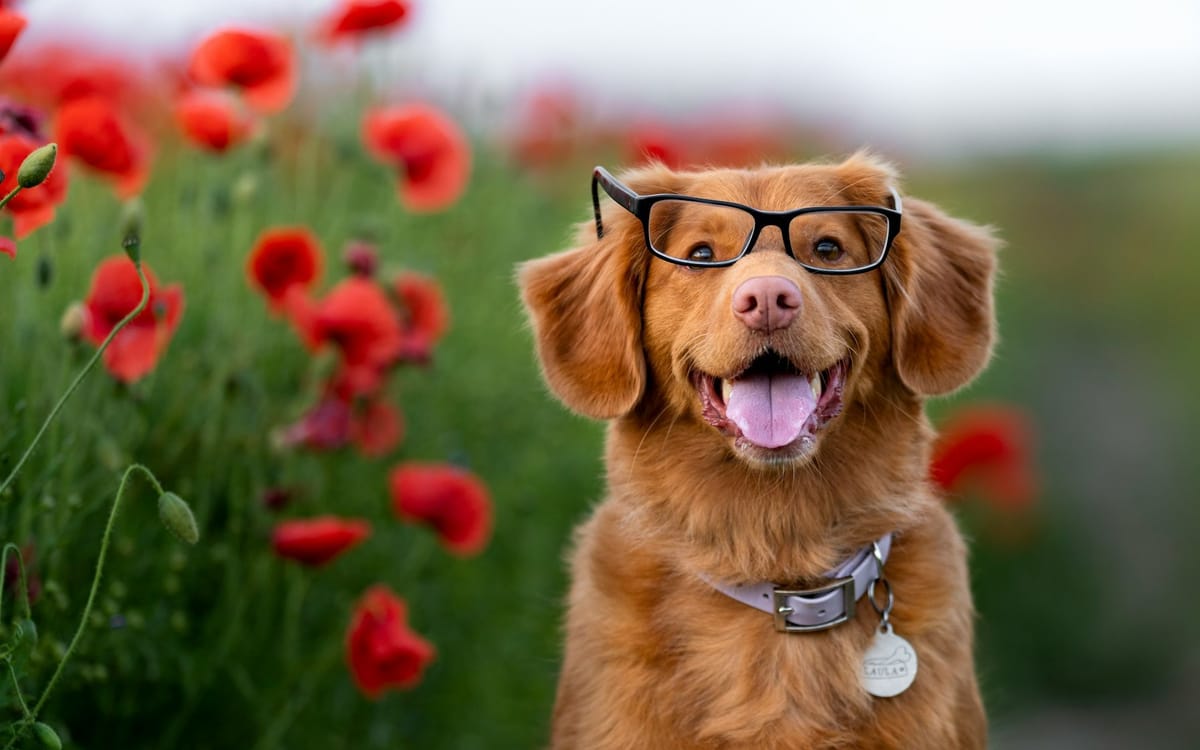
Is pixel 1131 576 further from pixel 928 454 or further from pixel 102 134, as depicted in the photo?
pixel 102 134

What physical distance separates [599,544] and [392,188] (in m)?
2.36

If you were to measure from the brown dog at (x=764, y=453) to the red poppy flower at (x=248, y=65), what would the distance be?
1.14 m

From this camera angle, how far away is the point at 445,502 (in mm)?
3896

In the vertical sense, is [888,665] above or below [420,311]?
below

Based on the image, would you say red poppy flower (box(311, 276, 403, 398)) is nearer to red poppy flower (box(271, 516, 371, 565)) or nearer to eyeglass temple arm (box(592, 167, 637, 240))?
red poppy flower (box(271, 516, 371, 565))

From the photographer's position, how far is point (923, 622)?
3.15m

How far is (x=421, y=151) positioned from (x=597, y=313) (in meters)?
1.24

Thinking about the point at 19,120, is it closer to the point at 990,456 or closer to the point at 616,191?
the point at 616,191

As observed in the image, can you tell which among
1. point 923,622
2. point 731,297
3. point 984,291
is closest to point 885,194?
point 984,291

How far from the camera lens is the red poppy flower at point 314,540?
3.47m

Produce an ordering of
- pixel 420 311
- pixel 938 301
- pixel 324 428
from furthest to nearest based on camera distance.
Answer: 1. pixel 420 311
2. pixel 324 428
3. pixel 938 301

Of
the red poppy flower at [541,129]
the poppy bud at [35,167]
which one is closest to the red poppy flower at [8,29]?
the poppy bud at [35,167]

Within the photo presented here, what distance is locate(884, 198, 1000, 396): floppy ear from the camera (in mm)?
3238

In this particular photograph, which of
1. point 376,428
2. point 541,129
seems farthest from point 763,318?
point 541,129
